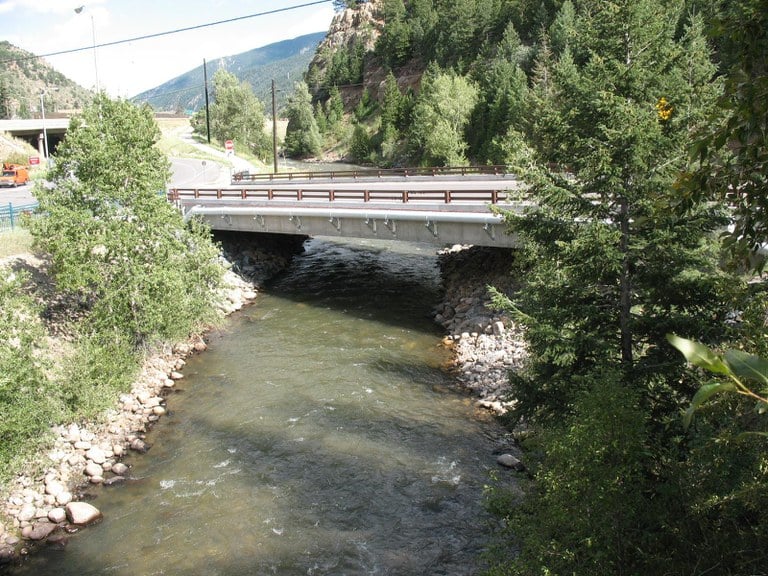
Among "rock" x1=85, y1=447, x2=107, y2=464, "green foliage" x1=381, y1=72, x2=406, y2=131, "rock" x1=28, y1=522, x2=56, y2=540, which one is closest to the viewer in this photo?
"rock" x1=28, y1=522, x2=56, y2=540

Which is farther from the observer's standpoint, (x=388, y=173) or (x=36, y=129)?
Result: (x=36, y=129)

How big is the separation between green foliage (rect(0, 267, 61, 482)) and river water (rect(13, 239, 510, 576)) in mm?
2053

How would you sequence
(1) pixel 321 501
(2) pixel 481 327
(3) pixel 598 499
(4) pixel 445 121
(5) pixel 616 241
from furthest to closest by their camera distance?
(4) pixel 445 121
(2) pixel 481 327
(1) pixel 321 501
(5) pixel 616 241
(3) pixel 598 499

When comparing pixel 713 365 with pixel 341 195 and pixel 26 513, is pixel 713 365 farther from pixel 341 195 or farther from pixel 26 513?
pixel 341 195

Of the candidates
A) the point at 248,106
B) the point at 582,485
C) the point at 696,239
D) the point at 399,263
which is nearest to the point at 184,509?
the point at 582,485

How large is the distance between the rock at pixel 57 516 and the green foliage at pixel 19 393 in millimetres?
1421

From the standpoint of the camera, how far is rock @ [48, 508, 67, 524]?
12.9m

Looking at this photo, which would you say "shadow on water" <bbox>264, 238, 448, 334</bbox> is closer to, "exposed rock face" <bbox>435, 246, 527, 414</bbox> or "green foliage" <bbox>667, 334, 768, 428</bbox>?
"exposed rock face" <bbox>435, 246, 527, 414</bbox>

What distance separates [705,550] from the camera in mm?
6387

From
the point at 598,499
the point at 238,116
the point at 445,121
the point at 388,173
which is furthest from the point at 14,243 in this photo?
the point at 238,116

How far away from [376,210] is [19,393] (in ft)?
51.2

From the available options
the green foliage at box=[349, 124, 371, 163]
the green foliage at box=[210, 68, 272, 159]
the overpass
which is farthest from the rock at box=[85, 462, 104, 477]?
the green foliage at box=[349, 124, 371, 163]

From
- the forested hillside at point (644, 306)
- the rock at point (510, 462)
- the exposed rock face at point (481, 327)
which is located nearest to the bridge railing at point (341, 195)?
the exposed rock face at point (481, 327)

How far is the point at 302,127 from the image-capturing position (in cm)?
10325
